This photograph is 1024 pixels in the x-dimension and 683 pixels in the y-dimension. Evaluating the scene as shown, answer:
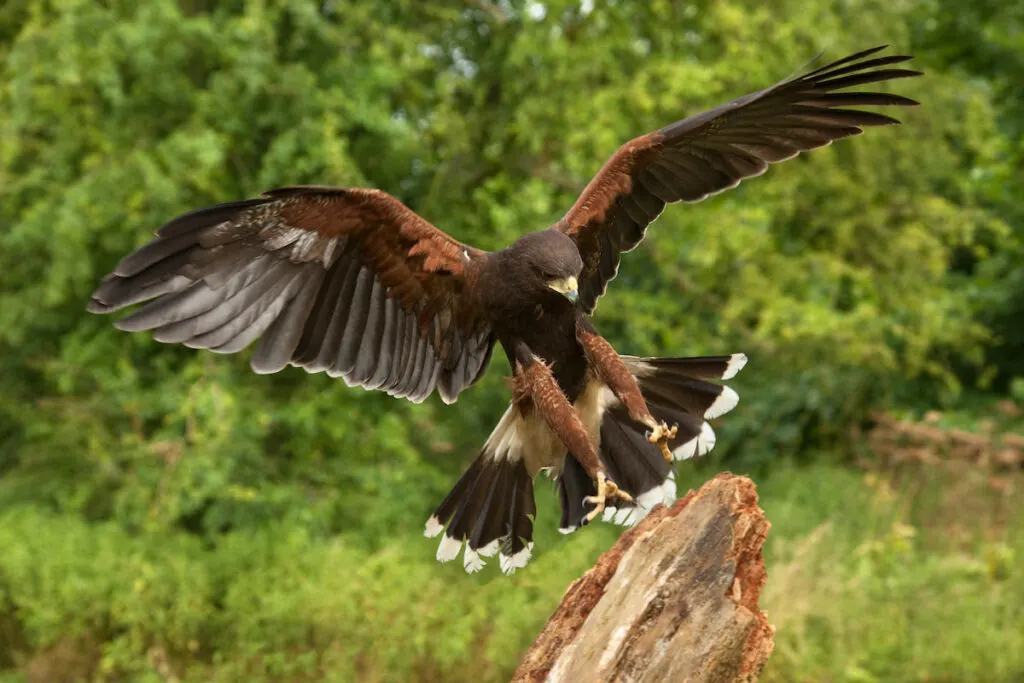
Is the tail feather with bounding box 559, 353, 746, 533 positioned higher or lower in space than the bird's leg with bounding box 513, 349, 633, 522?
higher

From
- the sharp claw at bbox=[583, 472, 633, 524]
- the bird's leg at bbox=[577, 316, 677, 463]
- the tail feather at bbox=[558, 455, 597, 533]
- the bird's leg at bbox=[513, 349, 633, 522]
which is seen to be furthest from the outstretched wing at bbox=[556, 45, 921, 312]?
the sharp claw at bbox=[583, 472, 633, 524]

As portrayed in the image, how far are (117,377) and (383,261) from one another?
4519mm

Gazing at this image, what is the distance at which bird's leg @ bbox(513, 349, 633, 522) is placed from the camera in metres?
4.01

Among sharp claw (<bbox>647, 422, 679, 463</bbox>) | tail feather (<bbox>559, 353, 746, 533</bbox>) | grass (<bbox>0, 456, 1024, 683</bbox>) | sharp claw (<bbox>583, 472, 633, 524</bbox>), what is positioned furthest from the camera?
grass (<bbox>0, 456, 1024, 683</bbox>)

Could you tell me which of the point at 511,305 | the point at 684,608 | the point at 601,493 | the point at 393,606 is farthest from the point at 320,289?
the point at 393,606

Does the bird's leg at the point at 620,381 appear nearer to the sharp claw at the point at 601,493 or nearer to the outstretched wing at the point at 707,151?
the sharp claw at the point at 601,493

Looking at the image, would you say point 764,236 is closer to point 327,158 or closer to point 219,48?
point 327,158

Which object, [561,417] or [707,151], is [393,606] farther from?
[707,151]

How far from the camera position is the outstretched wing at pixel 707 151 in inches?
173

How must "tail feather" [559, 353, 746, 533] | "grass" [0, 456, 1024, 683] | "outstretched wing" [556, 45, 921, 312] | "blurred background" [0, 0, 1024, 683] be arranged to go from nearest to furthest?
"outstretched wing" [556, 45, 921, 312] → "tail feather" [559, 353, 746, 533] → "grass" [0, 456, 1024, 683] → "blurred background" [0, 0, 1024, 683]

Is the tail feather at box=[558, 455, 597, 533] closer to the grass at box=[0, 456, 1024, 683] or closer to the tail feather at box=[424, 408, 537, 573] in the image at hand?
the tail feather at box=[424, 408, 537, 573]

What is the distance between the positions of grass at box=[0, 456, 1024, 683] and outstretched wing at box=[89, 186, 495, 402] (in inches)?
97.1

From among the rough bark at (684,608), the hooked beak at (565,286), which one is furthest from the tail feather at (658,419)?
the rough bark at (684,608)

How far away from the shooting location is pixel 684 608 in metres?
3.25
